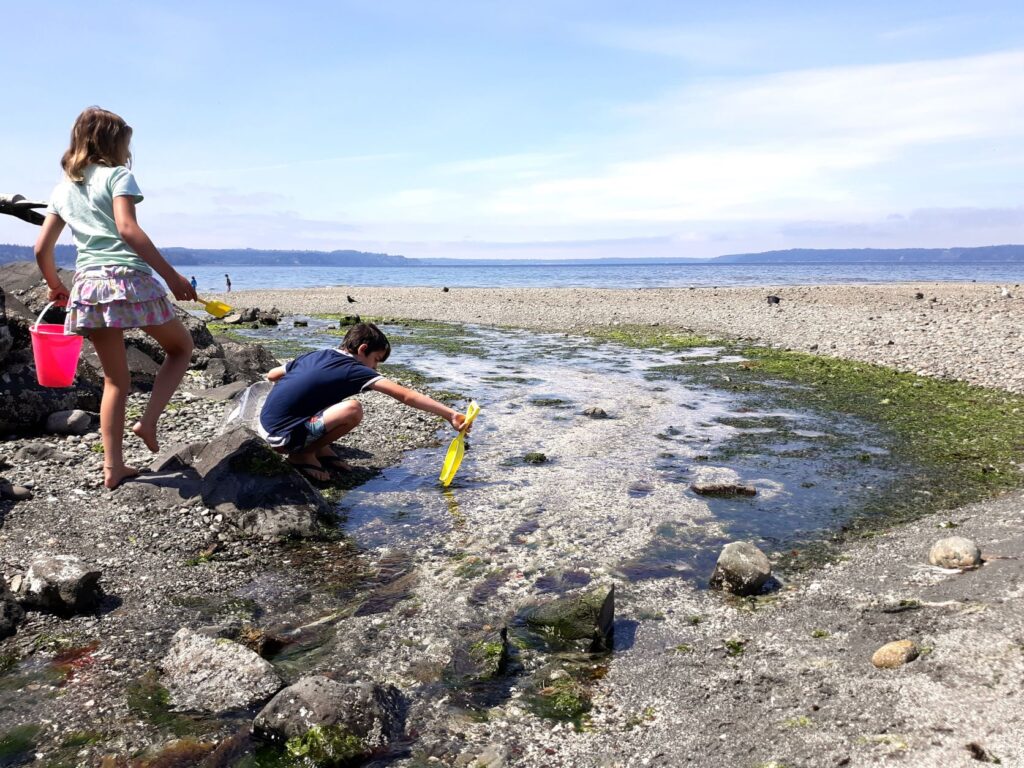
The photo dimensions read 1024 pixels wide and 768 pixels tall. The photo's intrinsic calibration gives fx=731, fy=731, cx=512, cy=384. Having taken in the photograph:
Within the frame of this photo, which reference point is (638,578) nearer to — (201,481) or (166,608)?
(166,608)

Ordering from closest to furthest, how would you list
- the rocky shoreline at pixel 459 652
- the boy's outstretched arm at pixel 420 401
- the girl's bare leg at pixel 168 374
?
1. the rocky shoreline at pixel 459 652
2. the girl's bare leg at pixel 168 374
3. the boy's outstretched arm at pixel 420 401

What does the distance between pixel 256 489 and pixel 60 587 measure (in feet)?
6.72

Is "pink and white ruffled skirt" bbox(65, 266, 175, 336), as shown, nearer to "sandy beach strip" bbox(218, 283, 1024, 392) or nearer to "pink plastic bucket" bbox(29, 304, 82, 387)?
"pink plastic bucket" bbox(29, 304, 82, 387)

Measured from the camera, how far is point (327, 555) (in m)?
6.41

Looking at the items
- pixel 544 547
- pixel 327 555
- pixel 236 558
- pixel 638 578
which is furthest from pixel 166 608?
pixel 638 578

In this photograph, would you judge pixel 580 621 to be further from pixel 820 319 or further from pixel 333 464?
pixel 820 319

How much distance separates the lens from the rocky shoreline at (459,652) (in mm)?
3674

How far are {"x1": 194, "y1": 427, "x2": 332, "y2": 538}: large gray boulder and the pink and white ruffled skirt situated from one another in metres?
1.60

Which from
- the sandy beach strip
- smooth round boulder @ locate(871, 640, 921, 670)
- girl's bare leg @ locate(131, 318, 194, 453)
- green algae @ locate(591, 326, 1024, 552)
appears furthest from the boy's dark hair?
the sandy beach strip

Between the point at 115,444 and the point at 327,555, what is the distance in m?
2.16

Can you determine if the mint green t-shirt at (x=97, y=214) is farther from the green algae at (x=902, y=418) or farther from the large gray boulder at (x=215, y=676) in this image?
the green algae at (x=902, y=418)

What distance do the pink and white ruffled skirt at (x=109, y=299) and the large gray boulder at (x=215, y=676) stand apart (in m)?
2.73

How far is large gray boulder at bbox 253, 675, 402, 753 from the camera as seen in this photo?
3.79 meters

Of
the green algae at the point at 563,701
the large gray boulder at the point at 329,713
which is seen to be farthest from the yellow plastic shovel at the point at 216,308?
the green algae at the point at 563,701
